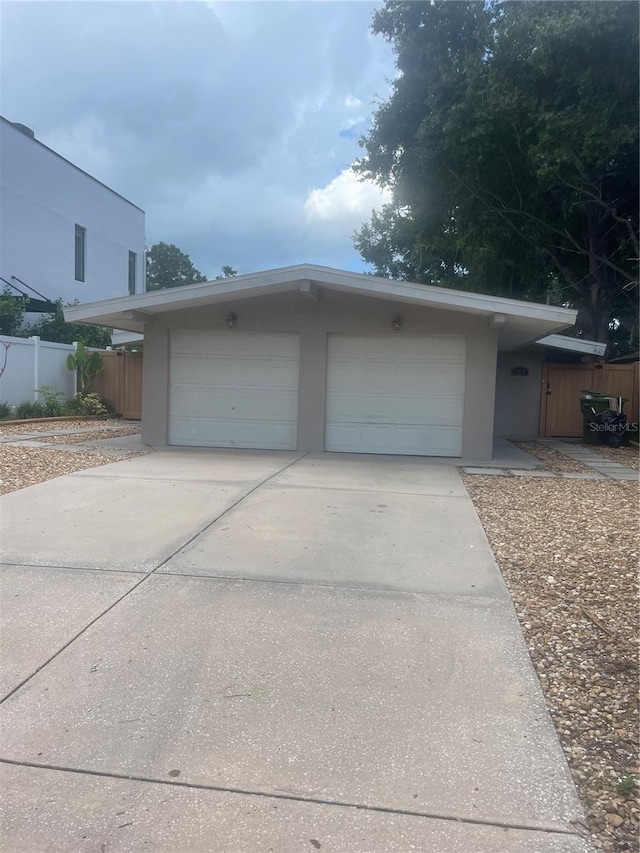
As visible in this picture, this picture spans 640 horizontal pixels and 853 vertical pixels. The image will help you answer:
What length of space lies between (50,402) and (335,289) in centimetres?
977

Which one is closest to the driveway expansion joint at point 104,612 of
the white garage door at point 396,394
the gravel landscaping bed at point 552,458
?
the white garage door at point 396,394

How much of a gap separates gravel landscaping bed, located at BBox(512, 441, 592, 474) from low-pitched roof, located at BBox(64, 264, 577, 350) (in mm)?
2326

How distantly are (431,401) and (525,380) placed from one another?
5657 mm

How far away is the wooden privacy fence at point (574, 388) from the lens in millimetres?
15648

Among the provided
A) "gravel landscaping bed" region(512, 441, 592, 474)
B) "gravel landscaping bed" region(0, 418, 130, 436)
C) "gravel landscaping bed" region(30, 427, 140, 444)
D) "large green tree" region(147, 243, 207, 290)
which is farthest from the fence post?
"large green tree" region(147, 243, 207, 290)

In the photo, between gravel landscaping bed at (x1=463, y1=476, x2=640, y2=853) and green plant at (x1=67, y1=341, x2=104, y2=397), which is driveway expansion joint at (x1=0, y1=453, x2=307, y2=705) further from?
green plant at (x1=67, y1=341, x2=104, y2=397)

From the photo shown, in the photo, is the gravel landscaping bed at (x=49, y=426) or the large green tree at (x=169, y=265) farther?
the large green tree at (x=169, y=265)

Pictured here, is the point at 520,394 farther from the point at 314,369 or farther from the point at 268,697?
the point at 268,697

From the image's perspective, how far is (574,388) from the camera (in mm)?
15906

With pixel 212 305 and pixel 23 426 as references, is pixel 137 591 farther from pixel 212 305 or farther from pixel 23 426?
pixel 23 426

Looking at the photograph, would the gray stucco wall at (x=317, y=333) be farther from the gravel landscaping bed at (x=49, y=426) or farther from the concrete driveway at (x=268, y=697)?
the concrete driveway at (x=268, y=697)

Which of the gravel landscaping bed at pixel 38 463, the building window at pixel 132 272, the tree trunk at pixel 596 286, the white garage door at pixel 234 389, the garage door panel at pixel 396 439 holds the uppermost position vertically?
the building window at pixel 132 272

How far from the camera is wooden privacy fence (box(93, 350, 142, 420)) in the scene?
1842cm

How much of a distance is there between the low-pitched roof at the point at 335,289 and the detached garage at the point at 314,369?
5cm
